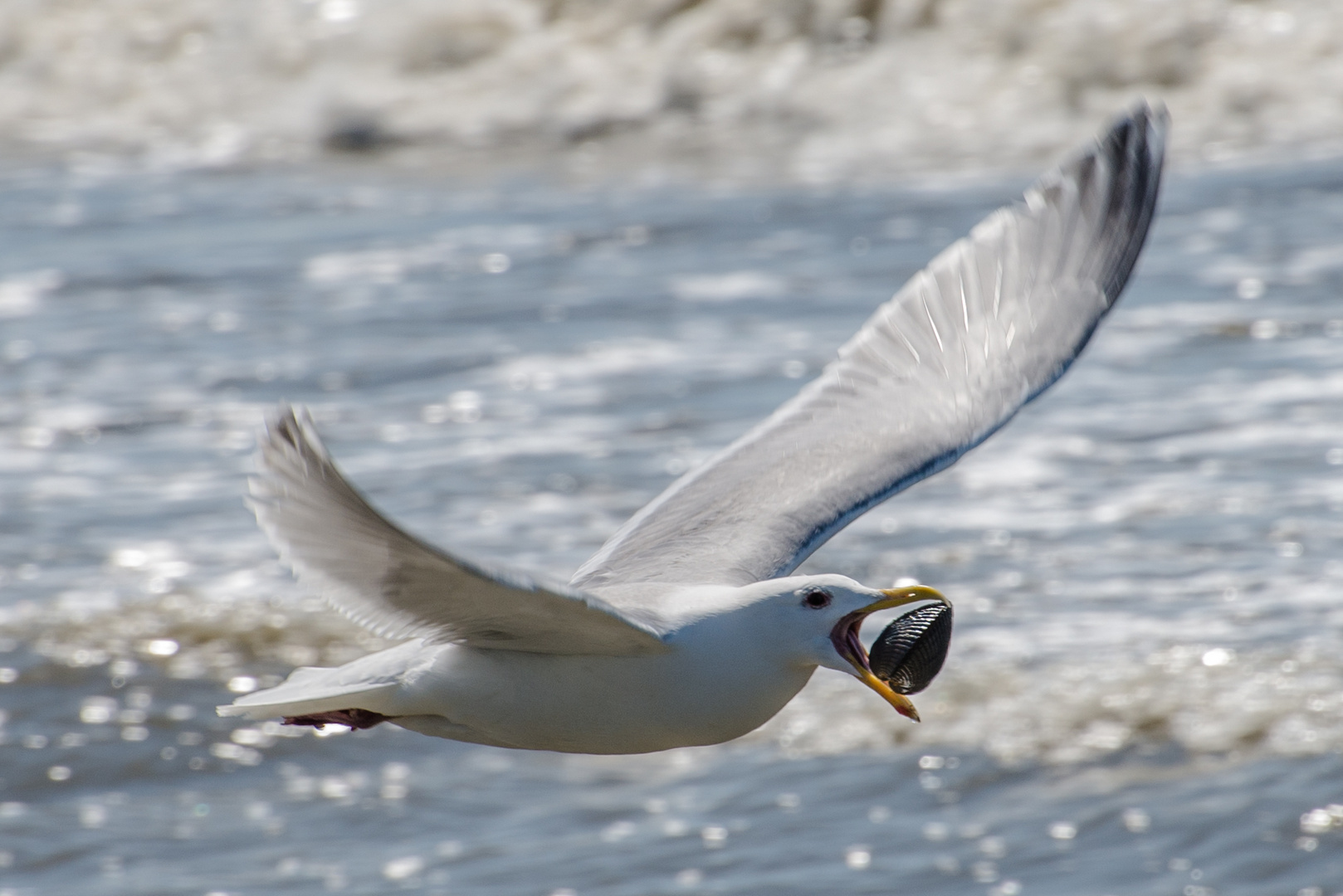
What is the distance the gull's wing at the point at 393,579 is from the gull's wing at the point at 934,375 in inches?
30.1

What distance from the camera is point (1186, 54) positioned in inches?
567

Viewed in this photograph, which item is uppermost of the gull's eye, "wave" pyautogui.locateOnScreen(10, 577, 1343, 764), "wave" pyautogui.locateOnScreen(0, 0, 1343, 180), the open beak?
"wave" pyautogui.locateOnScreen(0, 0, 1343, 180)

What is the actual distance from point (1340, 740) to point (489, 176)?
9508mm

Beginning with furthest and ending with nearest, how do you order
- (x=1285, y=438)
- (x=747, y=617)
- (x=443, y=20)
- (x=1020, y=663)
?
(x=443, y=20) < (x=1285, y=438) < (x=1020, y=663) < (x=747, y=617)

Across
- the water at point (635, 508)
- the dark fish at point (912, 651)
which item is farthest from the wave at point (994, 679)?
the dark fish at point (912, 651)

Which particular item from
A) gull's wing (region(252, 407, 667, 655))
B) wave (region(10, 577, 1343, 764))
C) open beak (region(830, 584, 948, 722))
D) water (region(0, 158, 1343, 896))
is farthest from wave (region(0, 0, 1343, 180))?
gull's wing (region(252, 407, 667, 655))

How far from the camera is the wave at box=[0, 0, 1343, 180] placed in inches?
550

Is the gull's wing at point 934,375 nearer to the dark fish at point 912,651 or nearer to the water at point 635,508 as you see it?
the dark fish at point 912,651

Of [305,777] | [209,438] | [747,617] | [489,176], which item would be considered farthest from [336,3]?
[747,617]

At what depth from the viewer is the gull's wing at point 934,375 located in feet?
14.9

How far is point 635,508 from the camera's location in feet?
25.9

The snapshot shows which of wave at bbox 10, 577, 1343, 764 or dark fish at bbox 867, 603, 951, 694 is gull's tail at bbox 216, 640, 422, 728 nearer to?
dark fish at bbox 867, 603, 951, 694

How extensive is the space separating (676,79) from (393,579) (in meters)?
12.5

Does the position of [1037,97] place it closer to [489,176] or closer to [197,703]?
[489,176]
